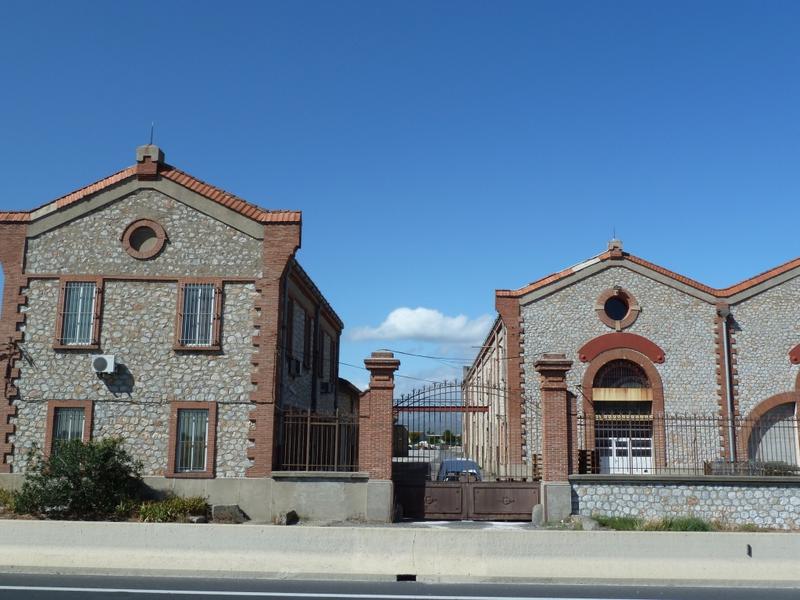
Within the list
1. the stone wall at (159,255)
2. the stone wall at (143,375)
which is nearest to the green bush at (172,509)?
the stone wall at (143,375)

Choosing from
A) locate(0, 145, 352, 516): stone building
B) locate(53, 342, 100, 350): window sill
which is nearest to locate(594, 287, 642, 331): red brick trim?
locate(0, 145, 352, 516): stone building

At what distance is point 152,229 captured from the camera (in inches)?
794

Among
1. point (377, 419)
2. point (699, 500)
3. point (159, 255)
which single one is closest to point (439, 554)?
point (377, 419)

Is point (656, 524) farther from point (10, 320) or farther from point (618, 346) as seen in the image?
point (10, 320)

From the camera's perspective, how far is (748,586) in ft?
39.8

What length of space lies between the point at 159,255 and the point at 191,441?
4.80 meters

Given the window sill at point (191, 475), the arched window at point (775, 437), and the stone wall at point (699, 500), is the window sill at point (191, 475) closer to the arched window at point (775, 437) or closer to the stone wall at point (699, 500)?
the stone wall at point (699, 500)

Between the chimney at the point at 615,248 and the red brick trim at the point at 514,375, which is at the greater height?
the chimney at the point at 615,248

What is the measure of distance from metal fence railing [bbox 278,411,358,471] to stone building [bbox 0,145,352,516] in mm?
448

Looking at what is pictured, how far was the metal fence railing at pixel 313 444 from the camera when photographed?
18.9 meters

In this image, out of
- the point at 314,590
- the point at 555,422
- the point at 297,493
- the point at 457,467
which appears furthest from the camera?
the point at 457,467

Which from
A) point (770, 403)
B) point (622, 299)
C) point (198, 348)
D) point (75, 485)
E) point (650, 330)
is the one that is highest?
point (622, 299)

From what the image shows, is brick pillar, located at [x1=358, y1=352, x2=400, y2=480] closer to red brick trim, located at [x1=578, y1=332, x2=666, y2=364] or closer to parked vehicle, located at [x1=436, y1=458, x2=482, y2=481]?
parked vehicle, located at [x1=436, y1=458, x2=482, y2=481]

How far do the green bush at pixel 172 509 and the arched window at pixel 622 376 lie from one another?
51.1 feet
